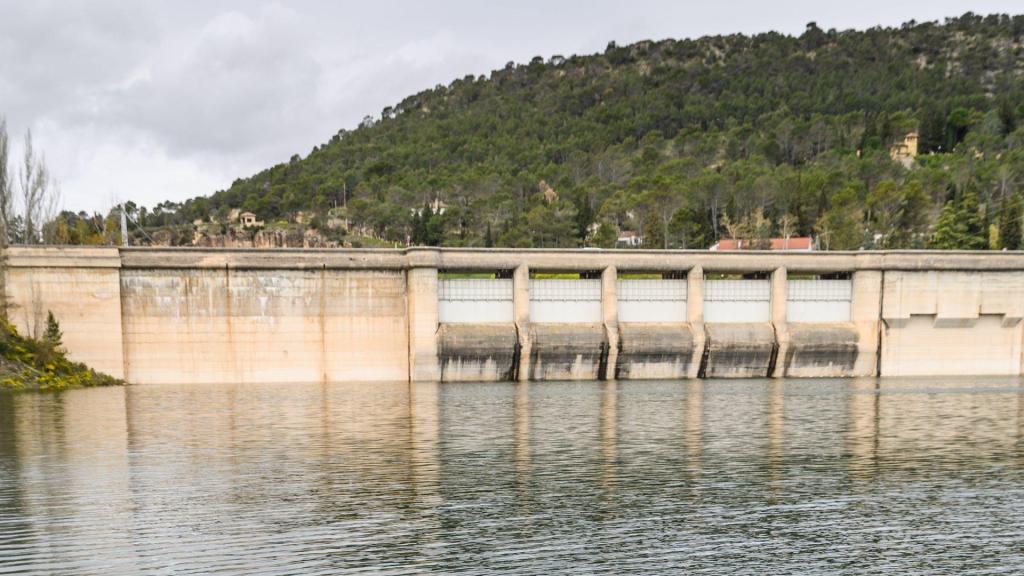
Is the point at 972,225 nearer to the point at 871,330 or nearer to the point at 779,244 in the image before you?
the point at 779,244

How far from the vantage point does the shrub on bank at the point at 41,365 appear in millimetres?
40094

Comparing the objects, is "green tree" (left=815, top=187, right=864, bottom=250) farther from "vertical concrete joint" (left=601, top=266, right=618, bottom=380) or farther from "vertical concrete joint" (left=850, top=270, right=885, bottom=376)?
"vertical concrete joint" (left=601, top=266, right=618, bottom=380)

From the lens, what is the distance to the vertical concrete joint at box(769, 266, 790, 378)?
156 ft

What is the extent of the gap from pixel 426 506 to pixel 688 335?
3149 centimetres

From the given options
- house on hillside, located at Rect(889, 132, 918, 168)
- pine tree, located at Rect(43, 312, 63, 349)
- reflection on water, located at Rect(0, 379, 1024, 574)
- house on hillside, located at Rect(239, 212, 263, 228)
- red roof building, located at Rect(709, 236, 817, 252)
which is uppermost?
house on hillside, located at Rect(889, 132, 918, 168)

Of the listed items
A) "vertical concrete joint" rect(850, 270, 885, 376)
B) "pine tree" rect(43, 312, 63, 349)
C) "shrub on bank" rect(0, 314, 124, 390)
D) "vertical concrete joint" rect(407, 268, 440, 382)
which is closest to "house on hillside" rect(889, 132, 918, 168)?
"vertical concrete joint" rect(850, 270, 885, 376)

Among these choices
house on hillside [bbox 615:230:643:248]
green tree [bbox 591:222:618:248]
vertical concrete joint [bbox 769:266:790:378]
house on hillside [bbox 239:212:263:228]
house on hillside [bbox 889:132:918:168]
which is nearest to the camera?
vertical concrete joint [bbox 769:266:790:378]

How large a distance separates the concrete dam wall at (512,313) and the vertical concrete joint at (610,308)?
9 cm

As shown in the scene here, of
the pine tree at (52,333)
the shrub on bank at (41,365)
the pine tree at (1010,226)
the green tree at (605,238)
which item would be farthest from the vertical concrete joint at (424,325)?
the pine tree at (1010,226)

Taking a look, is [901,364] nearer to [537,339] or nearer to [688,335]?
[688,335]

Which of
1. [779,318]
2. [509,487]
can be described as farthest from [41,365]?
[779,318]

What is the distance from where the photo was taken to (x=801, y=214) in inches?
3858

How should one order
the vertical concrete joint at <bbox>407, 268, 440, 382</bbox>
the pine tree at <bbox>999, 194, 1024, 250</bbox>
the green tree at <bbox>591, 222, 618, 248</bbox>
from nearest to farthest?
the vertical concrete joint at <bbox>407, 268, 440, 382</bbox>, the pine tree at <bbox>999, 194, 1024, 250</bbox>, the green tree at <bbox>591, 222, 618, 248</bbox>

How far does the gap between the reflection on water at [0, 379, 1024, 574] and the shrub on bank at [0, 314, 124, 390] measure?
4.05 m
